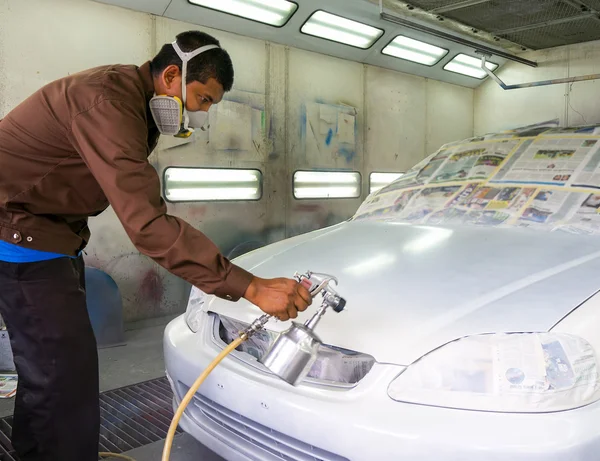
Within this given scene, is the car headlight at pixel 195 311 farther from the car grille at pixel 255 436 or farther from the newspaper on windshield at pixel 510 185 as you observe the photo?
the newspaper on windshield at pixel 510 185

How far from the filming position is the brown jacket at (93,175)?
133 cm

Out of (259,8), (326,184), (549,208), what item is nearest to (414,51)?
(326,184)

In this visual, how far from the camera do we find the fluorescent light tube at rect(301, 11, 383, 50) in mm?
4391

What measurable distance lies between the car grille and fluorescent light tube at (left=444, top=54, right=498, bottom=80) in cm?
496

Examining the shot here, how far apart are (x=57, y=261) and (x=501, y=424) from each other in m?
1.38

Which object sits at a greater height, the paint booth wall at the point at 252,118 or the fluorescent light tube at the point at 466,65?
the fluorescent light tube at the point at 466,65

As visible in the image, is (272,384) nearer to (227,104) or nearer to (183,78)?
(183,78)

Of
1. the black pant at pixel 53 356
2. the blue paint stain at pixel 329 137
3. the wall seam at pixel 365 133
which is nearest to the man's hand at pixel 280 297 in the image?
the black pant at pixel 53 356

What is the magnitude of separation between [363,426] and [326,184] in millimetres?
3914

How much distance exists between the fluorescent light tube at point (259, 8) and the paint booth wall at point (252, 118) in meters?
0.23

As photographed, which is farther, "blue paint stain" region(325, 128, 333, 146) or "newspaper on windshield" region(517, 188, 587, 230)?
"blue paint stain" region(325, 128, 333, 146)

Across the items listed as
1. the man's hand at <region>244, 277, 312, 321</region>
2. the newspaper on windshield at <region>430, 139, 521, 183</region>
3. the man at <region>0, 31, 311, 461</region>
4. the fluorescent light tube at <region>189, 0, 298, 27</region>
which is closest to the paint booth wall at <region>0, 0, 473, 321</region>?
the fluorescent light tube at <region>189, 0, 298, 27</region>

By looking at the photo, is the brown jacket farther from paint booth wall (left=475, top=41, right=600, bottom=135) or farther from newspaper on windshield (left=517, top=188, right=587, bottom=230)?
paint booth wall (left=475, top=41, right=600, bottom=135)

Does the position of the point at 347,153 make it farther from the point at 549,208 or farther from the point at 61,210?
the point at 61,210
